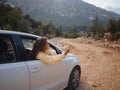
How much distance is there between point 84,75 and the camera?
9633mm

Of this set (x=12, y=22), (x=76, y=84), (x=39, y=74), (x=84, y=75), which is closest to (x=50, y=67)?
(x=39, y=74)

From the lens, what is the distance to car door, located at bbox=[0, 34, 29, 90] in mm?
4168

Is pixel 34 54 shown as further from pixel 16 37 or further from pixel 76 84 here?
pixel 76 84

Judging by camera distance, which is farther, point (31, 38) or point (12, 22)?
point (12, 22)

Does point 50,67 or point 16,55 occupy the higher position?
point 16,55

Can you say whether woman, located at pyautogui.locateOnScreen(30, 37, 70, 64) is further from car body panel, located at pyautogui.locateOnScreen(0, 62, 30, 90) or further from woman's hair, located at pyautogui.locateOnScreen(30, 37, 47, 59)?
car body panel, located at pyautogui.locateOnScreen(0, 62, 30, 90)

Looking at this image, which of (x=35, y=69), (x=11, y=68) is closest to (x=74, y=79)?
(x=35, y=69)

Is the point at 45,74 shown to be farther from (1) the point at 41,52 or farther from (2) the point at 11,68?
(2) the point at 11,68

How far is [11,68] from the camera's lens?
429 centimetres

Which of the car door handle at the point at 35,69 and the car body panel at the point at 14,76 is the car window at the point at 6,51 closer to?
the car body panel at the point at 14,76

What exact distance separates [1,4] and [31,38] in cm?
5541

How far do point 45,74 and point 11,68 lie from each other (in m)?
1.14

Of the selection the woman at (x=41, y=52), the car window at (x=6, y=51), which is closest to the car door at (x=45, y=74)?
the woman at (x=41, y=52)

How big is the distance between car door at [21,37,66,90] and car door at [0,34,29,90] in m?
0.23
